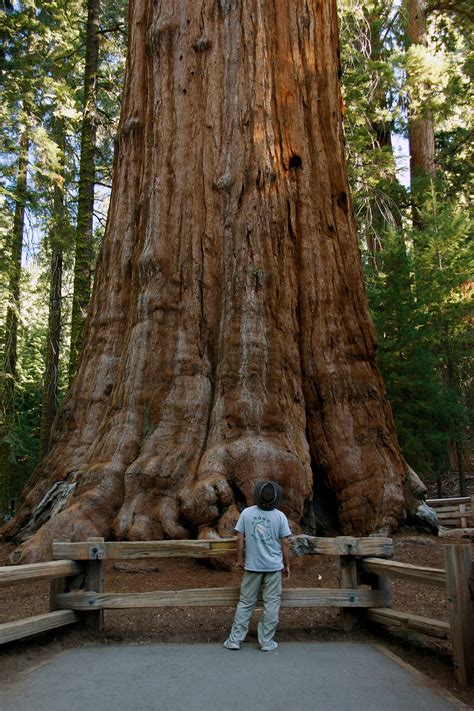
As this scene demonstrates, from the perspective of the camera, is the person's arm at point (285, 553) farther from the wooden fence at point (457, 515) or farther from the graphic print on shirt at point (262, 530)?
the wooden fence at point (457, 515)

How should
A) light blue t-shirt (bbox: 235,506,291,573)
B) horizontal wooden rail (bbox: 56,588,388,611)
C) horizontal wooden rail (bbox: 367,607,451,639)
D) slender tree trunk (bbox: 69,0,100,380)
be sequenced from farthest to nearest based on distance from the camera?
slender tree trunk (bbox: 69,0,100,380) → horizontal wooden rail (bbox: 56,588,388,611) → light blue t-shirt (bbox: 235,506,291,573) → horizontal wooden rail (bbox: 367,607,451,639)

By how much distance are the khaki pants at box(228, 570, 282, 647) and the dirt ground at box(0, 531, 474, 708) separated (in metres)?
0.37

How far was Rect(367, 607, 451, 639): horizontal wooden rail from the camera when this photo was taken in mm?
4766

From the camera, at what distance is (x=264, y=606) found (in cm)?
535

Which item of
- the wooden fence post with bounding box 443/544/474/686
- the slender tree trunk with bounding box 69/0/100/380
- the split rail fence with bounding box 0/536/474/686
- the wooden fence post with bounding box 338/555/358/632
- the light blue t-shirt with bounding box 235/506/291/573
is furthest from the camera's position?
the slender tree trunk with bounding box 69/0/100/380

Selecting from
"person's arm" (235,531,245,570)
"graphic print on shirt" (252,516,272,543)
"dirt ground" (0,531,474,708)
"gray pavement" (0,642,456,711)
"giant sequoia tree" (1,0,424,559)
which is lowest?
"gray pavement" (0,642,456,711)

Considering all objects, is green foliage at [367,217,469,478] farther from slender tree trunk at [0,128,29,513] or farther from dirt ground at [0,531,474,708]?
slender tree trunk at [0,128,29,513]

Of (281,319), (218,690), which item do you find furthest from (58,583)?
(281,319)

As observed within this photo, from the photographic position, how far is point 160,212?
948cm

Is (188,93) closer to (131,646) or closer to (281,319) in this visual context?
(281,319)

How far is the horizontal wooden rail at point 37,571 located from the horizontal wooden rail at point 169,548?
0.40 feet

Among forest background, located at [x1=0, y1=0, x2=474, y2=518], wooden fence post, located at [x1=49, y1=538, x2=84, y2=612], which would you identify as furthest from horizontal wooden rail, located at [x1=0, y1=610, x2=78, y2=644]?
forest background, located at [x1=0, y1=0, x2=474, y2=518]

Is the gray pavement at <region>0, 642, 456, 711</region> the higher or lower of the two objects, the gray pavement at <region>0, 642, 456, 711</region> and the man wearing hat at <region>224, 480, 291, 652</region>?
the lower

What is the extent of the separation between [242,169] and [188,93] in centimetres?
180
